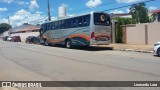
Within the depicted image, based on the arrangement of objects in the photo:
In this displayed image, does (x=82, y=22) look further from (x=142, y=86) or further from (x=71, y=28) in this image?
(x=142, y=86)

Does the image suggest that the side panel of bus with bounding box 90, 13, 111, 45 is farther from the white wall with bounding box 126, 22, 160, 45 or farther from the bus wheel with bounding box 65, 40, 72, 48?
the bus wheel with bounding box 65, 40, 72, 48

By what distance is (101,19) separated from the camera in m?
26.1

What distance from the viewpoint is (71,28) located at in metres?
29.6

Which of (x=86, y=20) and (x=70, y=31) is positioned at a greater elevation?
(x=86, y=20)

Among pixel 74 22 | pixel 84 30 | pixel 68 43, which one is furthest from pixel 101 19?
pixel 68 43

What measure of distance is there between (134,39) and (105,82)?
2200 centimetres

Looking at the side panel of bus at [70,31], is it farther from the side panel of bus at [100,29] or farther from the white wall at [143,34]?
the white wall at [143,34]

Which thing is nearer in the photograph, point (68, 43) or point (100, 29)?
point (100, 29)

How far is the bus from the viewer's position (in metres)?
25.8

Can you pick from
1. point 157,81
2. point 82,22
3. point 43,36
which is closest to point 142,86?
point 157,81

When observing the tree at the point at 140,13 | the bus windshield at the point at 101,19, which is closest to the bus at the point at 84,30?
the bus windshield at the point at 101,19

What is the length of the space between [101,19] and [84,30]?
1.95 meters

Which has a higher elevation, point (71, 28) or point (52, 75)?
point (71, 28)

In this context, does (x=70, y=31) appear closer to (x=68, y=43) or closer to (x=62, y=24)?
(x=68, y=43)
